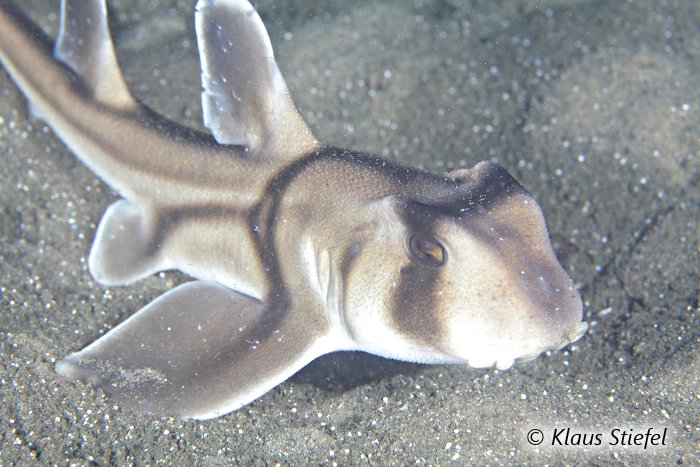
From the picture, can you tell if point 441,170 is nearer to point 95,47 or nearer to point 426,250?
point 426,250

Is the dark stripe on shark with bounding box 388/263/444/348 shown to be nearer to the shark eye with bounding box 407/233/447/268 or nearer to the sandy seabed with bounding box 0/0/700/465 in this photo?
the shark eye with bounding box 407/233/447/268

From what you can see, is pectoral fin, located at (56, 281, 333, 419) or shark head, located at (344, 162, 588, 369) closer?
shark head, located at (344, 162, 588, 369)

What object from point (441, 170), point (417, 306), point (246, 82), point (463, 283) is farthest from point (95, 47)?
point (463, 283)

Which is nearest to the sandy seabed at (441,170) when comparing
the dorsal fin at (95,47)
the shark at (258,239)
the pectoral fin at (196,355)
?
the pectoral fin at (196,355)

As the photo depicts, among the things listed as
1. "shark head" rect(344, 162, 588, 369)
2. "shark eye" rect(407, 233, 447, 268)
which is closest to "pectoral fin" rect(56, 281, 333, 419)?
"shark head" rect(344, 162, 588, 369)

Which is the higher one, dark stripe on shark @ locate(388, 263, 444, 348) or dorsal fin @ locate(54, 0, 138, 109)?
dorsal fin @ locate(54, 0, 138, 109)

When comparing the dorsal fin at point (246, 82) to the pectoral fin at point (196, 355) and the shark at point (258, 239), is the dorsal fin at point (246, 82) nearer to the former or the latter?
the shark at point (258, 239)

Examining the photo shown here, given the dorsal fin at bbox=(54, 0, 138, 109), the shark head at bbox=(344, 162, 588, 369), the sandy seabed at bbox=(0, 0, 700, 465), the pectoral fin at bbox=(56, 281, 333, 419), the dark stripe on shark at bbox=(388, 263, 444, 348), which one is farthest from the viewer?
the dorsal fin at bbox=(54, 0, 138, 109)
